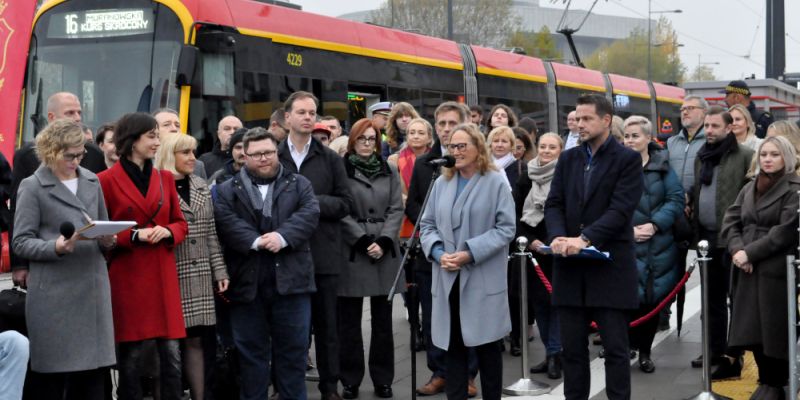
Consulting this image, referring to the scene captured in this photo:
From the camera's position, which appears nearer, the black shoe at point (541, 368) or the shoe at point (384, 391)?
the shoe at point (384, 391)

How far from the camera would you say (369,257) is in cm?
851

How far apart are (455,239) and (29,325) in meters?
2.52

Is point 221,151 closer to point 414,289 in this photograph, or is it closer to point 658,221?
point 414,289

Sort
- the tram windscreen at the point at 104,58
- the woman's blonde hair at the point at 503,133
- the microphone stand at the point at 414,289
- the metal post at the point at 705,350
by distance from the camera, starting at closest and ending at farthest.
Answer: the microphone stand at the point at 414,289 → the metal post at the point at 705,350 → the woman's blonde hair at the point at 503,133 → the tram windscreen at the point at 104,58

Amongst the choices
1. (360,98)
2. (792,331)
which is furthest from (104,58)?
(792,331)

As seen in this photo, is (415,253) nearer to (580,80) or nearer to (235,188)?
(235,188)

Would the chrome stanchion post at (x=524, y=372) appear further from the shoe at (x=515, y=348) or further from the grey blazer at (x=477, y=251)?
the shoe at (x=515, y=348)

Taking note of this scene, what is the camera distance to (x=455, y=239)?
290 inches

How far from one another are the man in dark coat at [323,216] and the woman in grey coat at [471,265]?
945 mm

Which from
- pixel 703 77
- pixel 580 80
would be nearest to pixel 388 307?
pixel 580 80

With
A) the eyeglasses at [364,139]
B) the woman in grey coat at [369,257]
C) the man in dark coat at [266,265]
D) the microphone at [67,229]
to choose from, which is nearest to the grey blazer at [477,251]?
the man in dark coat at [266,265]

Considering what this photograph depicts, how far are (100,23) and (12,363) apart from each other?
8455 mm

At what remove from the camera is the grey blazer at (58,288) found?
21.2 feet

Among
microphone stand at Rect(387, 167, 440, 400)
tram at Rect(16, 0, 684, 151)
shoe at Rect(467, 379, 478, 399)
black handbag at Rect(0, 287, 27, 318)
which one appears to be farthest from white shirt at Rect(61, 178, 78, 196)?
tram at Rect(16, 0, 684, 151)
